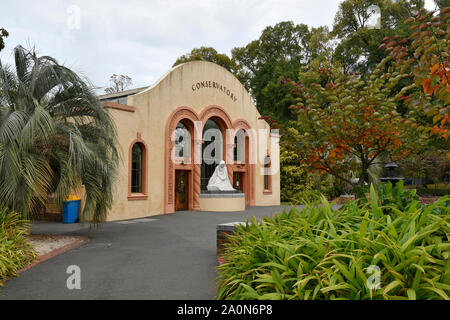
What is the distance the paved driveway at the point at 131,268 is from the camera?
5.20m

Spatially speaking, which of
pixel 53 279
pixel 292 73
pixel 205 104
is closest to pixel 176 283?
pixel 53 279

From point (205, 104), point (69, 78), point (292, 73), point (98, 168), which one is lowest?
point (98, 168)

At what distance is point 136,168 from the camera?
51.9ft

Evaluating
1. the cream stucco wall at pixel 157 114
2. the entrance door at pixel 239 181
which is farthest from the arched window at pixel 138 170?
the entrance door at pixel 239 181

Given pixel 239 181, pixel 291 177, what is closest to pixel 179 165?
pixel 239 181

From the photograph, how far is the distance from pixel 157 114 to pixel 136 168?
2763 millimetres

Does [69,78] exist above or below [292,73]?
below

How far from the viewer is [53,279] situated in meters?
5.96

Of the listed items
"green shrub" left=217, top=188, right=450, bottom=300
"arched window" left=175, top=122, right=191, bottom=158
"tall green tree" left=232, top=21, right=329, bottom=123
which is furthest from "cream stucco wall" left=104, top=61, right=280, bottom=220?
"tall green tree" left=232, top=21, right=329, bottom=123

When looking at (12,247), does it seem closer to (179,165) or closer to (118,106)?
(118,106)

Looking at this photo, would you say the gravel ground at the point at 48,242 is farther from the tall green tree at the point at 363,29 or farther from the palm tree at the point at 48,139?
the tall green tree at the point at 363,29
